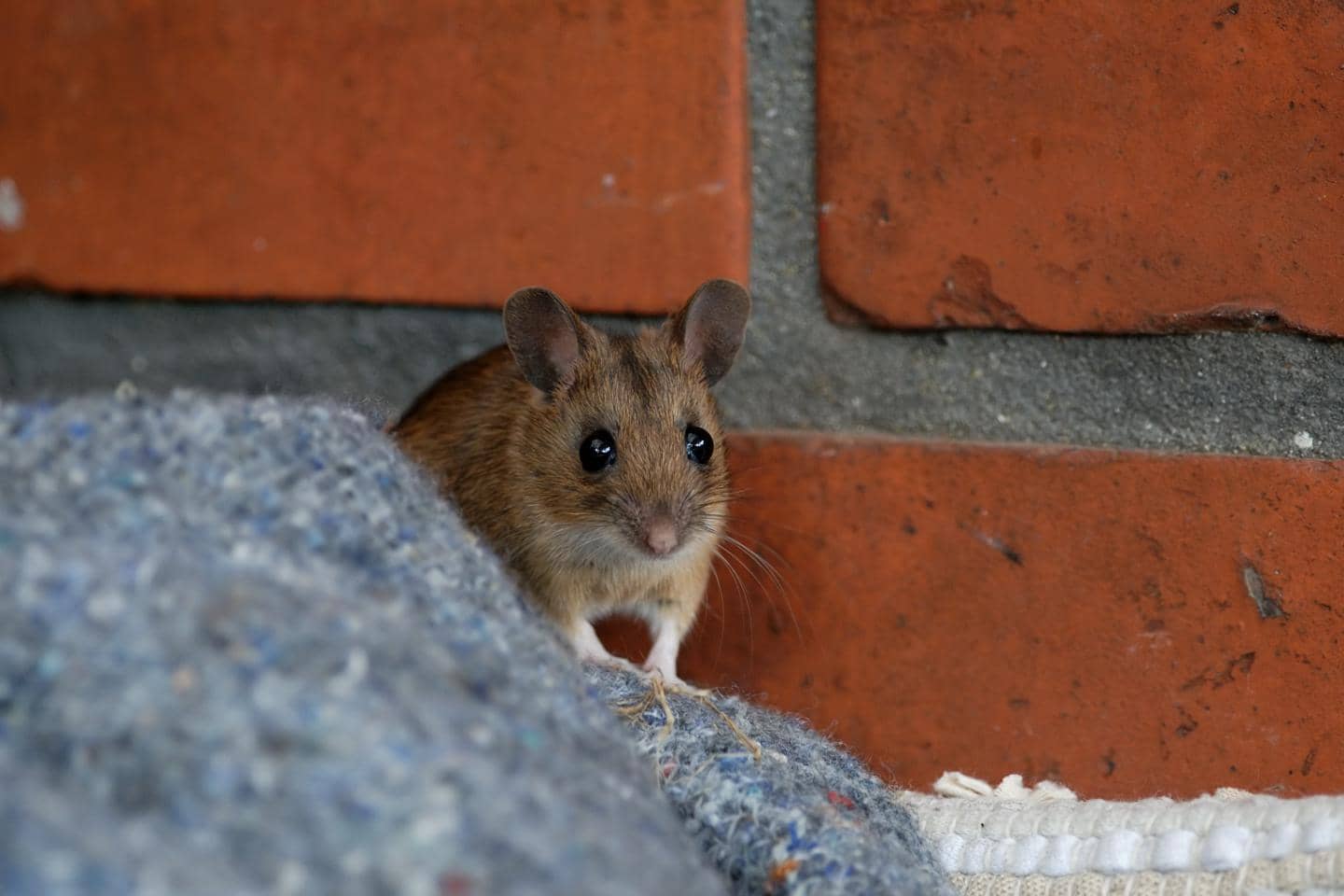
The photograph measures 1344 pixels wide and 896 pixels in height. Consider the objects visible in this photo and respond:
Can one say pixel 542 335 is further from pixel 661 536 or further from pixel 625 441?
pixel 661 536

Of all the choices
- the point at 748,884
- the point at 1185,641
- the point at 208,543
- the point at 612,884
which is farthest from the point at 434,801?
the point at 1185,641

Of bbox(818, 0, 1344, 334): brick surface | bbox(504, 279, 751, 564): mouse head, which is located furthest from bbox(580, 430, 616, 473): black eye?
bbox(818, 0, 1344, 334): brick surface

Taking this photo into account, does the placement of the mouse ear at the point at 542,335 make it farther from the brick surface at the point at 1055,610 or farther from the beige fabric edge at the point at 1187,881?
the beige fabric edge at the point at 1187,881

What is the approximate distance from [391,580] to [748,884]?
34 centimetres

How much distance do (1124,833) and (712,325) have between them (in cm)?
77

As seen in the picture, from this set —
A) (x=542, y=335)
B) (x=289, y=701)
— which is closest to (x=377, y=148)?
(x=542, y=335)

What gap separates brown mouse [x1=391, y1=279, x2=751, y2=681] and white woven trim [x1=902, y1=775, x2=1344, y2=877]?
553mm

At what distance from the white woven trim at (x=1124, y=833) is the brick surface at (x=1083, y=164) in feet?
1.72

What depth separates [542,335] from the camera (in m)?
1.60

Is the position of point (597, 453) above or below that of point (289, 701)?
below

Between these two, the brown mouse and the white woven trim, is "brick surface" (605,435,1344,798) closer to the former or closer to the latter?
the brown mouse

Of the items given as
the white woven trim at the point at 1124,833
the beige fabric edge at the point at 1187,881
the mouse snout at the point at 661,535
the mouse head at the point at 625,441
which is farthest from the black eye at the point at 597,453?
the beige fabric edge at the point at 1187,881

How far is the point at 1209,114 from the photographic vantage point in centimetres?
128

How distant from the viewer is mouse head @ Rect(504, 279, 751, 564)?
5.23 feet
